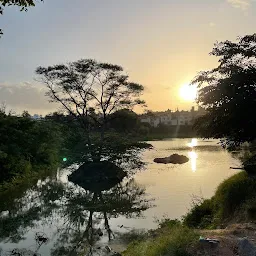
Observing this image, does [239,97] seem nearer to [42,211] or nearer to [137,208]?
[137,208]

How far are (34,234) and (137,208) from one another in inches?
258

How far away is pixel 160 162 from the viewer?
4544 cm

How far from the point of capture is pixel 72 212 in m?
20.2

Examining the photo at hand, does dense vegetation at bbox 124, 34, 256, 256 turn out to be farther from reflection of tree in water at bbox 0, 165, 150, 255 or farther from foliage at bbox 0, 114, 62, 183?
foliage at bbox 0, 114, 62, 183

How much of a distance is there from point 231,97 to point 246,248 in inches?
378

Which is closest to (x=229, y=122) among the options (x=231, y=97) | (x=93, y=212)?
(x=231, y=97)

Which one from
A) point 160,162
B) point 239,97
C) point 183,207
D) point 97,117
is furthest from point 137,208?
point 160,162

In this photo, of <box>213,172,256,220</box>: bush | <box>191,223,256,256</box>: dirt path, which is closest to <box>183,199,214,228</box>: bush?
<box>213,172,256,220</box>: bush

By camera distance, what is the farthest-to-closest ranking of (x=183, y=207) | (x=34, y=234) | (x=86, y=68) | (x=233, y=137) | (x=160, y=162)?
1. (x=160, y=162)
2. (x=86, y=68)
3. (x=183, y=207)
4. (x=233, y=137)
5. (x=34, y=234)

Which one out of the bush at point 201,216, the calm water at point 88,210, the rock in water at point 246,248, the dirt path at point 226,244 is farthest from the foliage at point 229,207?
the rock in water at point 246,248

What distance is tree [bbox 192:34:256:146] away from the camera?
16203 millimetres

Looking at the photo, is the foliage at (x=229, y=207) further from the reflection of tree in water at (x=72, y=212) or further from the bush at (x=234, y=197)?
the reflection of tree in water at (x=72, y=212)

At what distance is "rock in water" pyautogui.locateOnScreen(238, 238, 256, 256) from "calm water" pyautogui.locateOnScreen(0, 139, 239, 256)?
20.5ft

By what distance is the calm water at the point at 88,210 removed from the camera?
14.6 m
